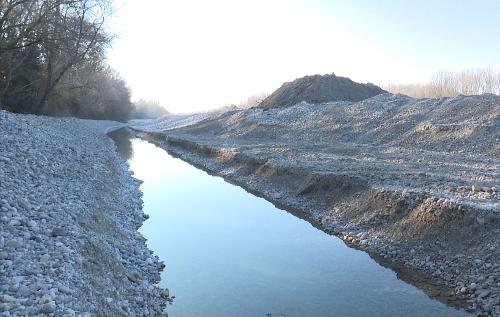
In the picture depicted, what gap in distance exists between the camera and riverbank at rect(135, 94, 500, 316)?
38.7ft

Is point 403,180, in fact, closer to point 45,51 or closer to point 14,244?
point 14,244

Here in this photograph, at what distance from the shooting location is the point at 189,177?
2980 cm

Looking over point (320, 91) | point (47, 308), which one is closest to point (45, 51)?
point (320, 91)

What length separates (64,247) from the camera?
8961 mm

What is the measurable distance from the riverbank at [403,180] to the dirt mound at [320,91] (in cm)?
1583

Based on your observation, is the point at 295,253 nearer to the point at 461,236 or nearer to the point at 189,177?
the point at 461,236

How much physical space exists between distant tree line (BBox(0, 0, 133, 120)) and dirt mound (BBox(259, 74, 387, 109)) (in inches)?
1008

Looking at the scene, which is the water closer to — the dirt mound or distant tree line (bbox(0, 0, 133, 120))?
distant tree line (bbox(0, 0, 133, 120))

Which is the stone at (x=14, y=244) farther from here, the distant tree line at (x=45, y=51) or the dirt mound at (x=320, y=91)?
the dirt mound at (x=320, y=91)

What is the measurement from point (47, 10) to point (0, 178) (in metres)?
20.4

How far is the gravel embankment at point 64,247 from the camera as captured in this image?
7016 mm

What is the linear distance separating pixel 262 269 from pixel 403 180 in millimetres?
8271

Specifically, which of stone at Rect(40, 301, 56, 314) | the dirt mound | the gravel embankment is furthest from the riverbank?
the dirt mound

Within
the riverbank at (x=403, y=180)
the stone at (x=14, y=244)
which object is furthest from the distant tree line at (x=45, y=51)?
the stone at (x=14, y=244)
